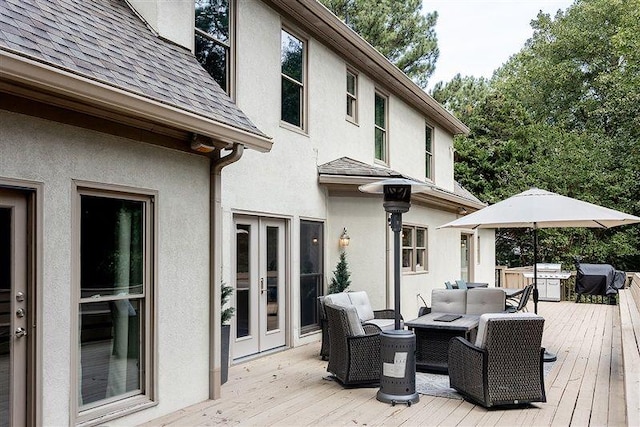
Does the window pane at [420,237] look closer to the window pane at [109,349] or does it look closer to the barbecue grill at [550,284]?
the barbecue grill at [550,284]

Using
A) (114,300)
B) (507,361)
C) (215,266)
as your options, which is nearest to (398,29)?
(215,266)

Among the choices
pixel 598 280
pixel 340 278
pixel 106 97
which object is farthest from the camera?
pixel 598 280

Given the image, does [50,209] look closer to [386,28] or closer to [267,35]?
[267,35]

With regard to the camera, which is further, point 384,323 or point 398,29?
point 398,29

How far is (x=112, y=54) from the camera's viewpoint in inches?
195

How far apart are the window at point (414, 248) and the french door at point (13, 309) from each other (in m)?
9.27

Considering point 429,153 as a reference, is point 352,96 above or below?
above

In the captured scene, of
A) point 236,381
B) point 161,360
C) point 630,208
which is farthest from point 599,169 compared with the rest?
point 161,360

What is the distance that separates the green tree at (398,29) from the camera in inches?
842

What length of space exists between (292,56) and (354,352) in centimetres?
525

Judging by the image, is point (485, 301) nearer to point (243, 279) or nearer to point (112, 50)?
point (243, 279)

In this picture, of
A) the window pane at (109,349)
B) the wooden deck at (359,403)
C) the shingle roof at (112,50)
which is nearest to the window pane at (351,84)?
the shingle roof at (112,50)

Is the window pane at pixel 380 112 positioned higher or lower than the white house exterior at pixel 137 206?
higher

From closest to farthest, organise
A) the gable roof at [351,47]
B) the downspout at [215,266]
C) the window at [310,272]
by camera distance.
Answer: the downspout at [215,266], the gable roof at [351,47], the window at [310,272]
